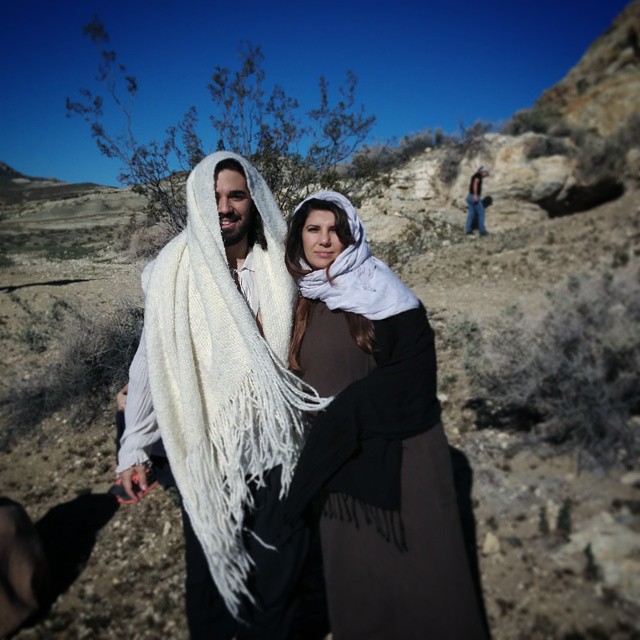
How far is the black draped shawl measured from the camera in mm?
1562

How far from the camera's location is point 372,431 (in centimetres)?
158

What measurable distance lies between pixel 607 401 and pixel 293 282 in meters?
2.16

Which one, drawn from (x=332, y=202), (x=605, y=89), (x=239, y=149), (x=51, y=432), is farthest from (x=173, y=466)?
(x=605, y=89)

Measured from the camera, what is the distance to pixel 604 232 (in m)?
7.38

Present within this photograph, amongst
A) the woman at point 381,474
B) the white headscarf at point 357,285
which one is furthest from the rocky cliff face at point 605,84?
the woman at point 381,474

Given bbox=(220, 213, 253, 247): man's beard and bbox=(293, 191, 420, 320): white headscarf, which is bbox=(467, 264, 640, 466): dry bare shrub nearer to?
bbox=(293, 191, 420, 320): white headscarf

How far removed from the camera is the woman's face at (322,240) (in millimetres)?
1793

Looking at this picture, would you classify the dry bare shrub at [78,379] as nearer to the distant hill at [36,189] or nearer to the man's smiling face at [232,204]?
the man's smiling face at [232,204]

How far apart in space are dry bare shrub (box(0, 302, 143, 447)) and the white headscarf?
153 inches

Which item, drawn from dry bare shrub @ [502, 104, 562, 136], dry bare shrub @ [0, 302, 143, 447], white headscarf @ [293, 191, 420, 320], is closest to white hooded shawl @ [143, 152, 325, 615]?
white headscarf @ [293, 191, 420, 320]

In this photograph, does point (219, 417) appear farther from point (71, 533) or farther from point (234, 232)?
point (71, 533)

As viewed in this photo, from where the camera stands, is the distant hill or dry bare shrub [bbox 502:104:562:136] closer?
dry bare shrub [bbox 502:104:562:136]

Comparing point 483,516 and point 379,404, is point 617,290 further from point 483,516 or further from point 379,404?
point 379,404

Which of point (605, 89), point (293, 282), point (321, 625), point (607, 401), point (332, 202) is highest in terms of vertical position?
point (605, 89)
